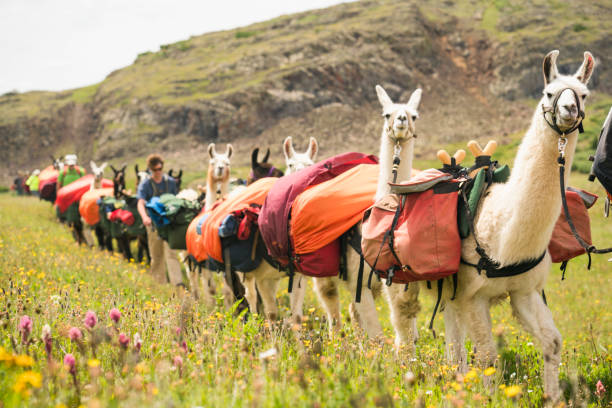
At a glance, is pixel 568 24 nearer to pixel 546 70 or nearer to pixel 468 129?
pixel 468 129

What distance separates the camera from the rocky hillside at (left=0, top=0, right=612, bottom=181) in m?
Result: 58.2

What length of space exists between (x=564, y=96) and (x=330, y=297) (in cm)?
359

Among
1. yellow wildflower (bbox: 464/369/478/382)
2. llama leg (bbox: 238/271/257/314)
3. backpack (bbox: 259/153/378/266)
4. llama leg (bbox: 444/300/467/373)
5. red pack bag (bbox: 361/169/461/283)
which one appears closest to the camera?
yellow wildflower (bbox: 464/369/478/382)

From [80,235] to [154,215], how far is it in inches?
281

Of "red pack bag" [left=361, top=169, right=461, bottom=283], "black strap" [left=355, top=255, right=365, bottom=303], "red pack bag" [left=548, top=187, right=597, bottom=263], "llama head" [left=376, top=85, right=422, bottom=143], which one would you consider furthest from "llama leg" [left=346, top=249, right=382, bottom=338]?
"red pack bag" [left=548, top=187, right=597, bottom=263]

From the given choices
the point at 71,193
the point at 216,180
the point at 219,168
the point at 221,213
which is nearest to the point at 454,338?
the point at 221,213

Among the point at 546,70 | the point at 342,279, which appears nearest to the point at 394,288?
the point at 342,279

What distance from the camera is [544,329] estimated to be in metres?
3.60

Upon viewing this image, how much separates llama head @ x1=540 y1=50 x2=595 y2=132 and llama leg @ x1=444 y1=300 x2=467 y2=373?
1637 millimetres

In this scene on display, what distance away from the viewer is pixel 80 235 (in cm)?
1467

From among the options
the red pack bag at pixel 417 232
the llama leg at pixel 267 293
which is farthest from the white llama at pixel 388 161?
the llama leg at pixel 267 293

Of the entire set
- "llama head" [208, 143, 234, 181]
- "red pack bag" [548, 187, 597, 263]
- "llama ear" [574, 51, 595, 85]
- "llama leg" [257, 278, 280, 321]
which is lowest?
"llama leg" [257, 278, 280, 321]

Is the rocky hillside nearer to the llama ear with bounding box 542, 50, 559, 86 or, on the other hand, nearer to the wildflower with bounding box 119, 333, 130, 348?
the llama ear with bounding box 542, 50, 559, 86

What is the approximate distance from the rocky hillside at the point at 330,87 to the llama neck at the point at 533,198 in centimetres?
4465
